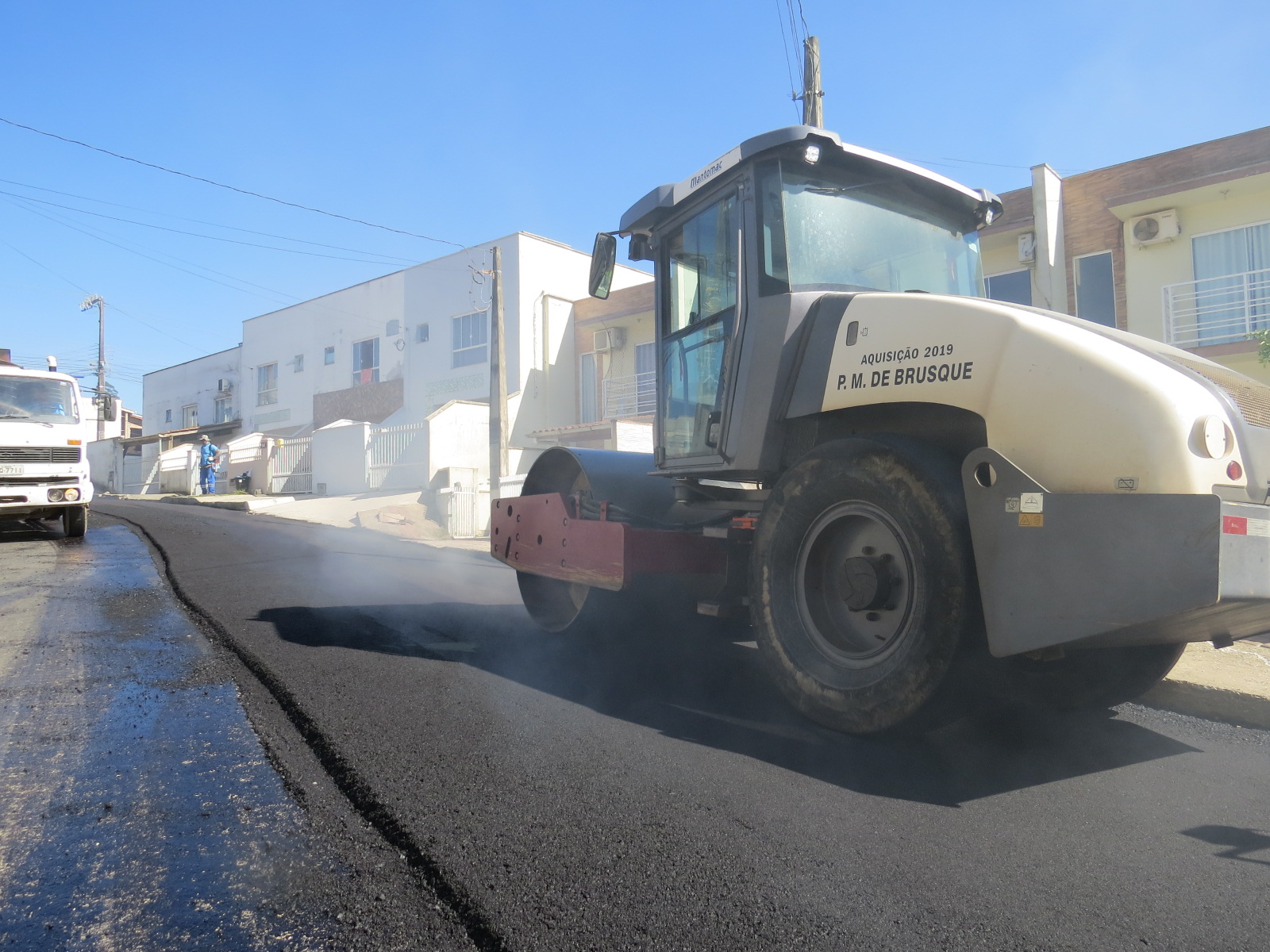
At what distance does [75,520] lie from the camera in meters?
12.9

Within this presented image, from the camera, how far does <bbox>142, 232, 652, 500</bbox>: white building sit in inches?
1077

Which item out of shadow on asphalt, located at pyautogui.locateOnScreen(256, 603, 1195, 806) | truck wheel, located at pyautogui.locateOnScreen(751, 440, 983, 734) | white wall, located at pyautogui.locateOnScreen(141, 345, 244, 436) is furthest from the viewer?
white wall, located at pyautogui.locateOnScreen(141, 345, 244, 436)

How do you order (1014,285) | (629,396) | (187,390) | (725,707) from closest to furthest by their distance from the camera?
(725,707) → (1014,285) → (629,396) → (187,390)

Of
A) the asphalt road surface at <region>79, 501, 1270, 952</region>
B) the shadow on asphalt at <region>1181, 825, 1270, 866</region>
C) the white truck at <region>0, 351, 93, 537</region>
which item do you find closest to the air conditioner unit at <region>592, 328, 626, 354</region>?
the white truck at <region>0, 351, 93, 537</region>

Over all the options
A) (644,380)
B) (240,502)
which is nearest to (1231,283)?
(644,380)

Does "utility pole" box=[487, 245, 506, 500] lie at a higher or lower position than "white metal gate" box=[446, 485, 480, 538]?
higher

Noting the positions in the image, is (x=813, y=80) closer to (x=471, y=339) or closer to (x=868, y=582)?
(x=868, y=582)

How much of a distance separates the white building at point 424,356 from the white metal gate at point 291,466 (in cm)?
178

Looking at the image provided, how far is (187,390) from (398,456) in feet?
92.6

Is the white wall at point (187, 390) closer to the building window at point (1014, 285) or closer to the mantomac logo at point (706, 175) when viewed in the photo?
the building window at point (1014, 285)

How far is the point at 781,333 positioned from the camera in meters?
4.37

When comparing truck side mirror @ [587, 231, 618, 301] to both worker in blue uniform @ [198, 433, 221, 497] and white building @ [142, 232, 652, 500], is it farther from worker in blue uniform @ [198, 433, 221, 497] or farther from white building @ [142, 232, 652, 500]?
worker in blue uniform @ [198, 433, 221, 497]

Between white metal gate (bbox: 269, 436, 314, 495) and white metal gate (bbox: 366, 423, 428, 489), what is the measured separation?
2.99 m

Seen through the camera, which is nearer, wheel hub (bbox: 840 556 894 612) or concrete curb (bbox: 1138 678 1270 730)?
wheel hub (bbox: 840 556 894 612)
